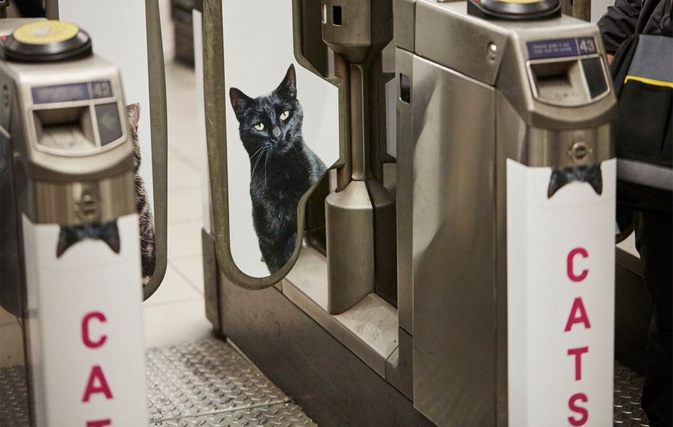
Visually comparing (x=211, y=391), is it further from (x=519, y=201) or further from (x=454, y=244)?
(x=519, y=201)

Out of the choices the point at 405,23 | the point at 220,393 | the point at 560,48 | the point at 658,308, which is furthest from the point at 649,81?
the point at 220,393

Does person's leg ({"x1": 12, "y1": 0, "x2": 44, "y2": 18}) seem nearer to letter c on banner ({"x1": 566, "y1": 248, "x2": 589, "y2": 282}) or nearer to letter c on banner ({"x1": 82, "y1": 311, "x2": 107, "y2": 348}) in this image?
letter c on banner ({"x1": 82, "y1": 311, "x2": 107, "y2": 348})

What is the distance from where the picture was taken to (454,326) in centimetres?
224

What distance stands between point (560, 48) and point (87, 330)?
2.80 ft

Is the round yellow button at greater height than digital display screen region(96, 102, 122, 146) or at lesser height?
greater

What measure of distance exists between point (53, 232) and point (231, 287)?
1.60 m

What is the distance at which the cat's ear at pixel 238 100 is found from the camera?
2719mm

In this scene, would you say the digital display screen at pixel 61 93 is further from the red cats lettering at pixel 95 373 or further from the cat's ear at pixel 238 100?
the cat's ear at pixel 238 100

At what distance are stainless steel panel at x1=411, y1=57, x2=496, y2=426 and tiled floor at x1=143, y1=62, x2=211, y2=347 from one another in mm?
1417

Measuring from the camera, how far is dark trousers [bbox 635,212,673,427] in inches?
95.0

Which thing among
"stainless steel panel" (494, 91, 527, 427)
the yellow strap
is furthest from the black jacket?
"stainless steel panel" (494, 91, 527, 427)

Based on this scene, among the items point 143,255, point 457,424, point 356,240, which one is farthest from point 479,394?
point 143,255

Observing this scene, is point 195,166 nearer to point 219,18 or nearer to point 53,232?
point 219,18

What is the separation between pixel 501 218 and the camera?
2.02 meters
